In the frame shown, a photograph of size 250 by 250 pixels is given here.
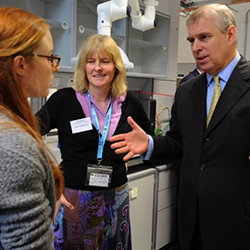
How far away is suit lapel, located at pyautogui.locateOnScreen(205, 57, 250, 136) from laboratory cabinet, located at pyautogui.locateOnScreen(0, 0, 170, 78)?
38.1 inches

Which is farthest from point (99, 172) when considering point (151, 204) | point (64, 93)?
point (151, 204)

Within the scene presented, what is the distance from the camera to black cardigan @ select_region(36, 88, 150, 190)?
1.35m

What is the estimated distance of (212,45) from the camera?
1.19m

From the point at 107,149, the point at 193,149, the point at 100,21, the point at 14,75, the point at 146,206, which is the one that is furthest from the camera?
the point at 146,206

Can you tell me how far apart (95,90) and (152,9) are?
3.21 ft

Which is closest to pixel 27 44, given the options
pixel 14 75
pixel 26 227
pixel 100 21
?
pixel 14 75

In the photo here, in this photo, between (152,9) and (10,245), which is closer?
(10,245)

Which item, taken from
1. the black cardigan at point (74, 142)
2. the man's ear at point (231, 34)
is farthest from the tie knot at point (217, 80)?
the black cardigan at point (74, 142)

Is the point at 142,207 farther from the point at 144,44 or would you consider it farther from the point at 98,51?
the point at 144,44

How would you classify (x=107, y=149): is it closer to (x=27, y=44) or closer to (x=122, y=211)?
(x=122, y=211)

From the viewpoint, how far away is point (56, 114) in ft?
4.60

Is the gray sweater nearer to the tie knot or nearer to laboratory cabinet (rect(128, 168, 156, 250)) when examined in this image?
the tie knot

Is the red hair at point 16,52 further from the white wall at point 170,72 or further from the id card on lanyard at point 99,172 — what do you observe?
the white wall at point 170,72

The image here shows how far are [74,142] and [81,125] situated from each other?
9 cm
